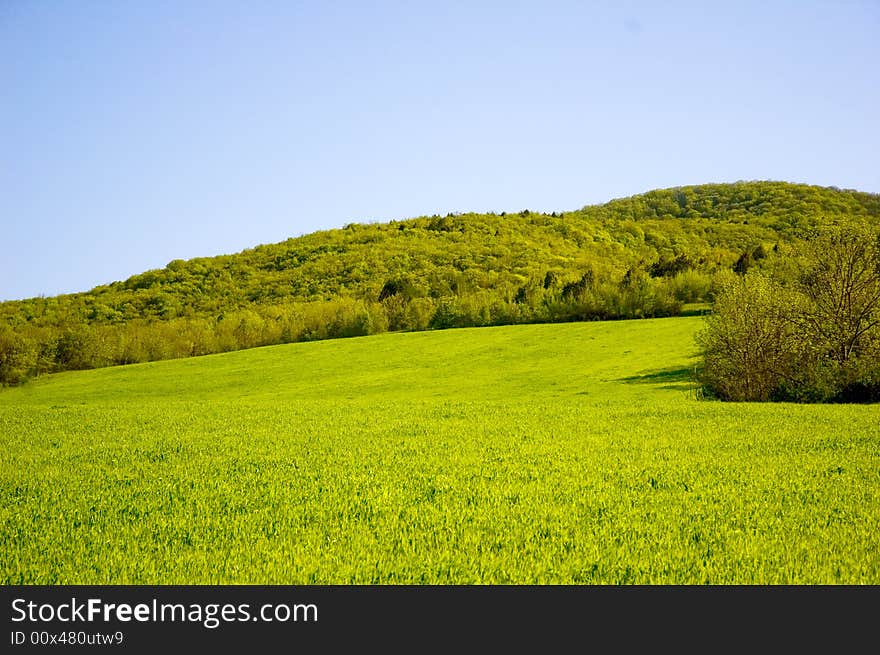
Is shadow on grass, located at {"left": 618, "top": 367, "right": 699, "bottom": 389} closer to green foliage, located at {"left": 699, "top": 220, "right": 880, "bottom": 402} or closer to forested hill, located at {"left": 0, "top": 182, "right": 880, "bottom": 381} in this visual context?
green foliage, located at {"left": 699, "top": 220, "right": 880, "bottom": 402}

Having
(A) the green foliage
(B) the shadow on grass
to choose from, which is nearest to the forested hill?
(B) the shadow on grass

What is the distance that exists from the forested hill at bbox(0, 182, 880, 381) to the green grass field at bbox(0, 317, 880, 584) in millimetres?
58881

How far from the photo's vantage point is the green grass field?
23.4 ft

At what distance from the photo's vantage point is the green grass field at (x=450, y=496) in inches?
281

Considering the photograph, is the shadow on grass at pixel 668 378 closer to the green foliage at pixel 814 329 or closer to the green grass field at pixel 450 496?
the green foliage at pixel 814 329

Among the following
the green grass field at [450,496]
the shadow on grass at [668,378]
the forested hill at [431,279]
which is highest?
the forested hill at [431,279]

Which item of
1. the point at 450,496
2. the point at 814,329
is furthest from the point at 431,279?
the point at 450,496

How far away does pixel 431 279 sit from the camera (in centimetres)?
11475

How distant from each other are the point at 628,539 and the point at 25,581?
6275 millimetres

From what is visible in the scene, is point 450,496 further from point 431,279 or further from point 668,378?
point 431,279

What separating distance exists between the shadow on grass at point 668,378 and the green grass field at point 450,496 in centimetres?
2713

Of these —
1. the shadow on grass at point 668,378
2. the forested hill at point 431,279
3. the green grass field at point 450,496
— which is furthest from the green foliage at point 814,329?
the forested hill at point 431,279
